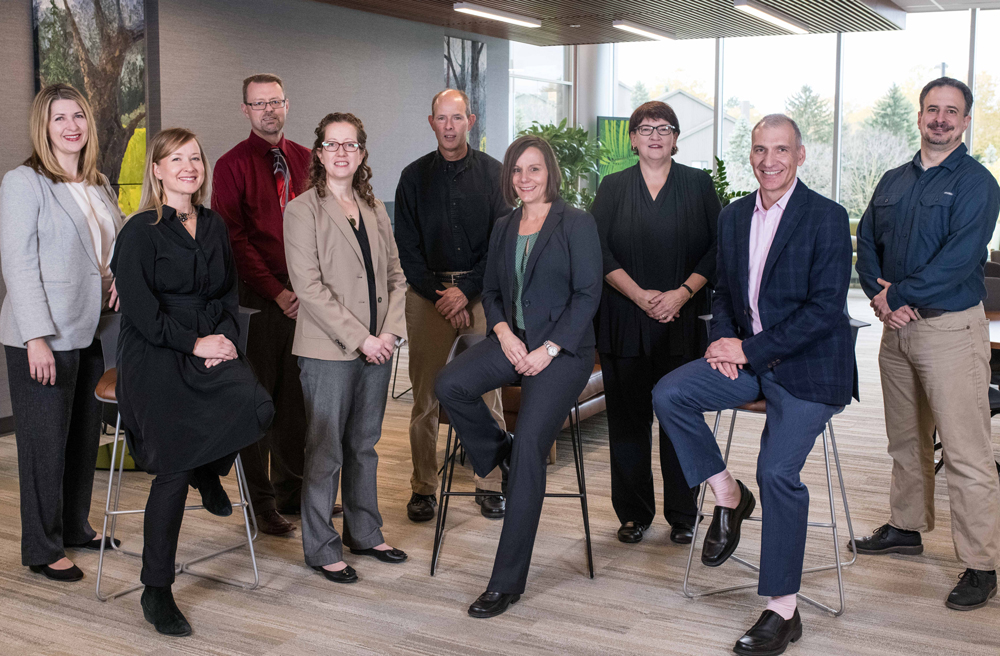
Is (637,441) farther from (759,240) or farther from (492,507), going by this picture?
(759,240)

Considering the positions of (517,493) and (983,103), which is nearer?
(517,493)

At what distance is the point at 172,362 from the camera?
10.3 feet

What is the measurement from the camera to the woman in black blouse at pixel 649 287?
147 inches

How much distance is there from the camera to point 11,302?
3.34m

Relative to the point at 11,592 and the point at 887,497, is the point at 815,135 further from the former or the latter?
the point at 11,592

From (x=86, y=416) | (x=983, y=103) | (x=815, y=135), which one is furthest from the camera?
(x=815, y=135)

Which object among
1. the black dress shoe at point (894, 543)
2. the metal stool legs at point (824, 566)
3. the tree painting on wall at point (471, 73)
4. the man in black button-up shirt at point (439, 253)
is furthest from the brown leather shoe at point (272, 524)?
the tree painting on wall at point (471, 73)

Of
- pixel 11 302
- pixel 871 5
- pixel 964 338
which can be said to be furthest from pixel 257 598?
pixel 871 5

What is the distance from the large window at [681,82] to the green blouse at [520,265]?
386 inches

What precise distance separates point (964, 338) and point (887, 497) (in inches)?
55.8

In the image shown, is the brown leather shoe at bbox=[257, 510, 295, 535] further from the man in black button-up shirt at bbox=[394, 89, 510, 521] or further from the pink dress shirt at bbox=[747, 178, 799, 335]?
the pink dress shirt at bbox=[747, 178, 799, 335]

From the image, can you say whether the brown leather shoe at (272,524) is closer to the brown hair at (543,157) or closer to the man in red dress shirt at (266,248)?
the man in red dress shirt at (266,248)

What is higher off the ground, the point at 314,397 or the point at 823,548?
the point at 314,397

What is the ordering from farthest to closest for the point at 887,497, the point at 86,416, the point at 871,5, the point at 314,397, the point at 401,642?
the point at 871,5, the point at 887,497, the point at 86,416, the point at 314,397, the point at 401,642
